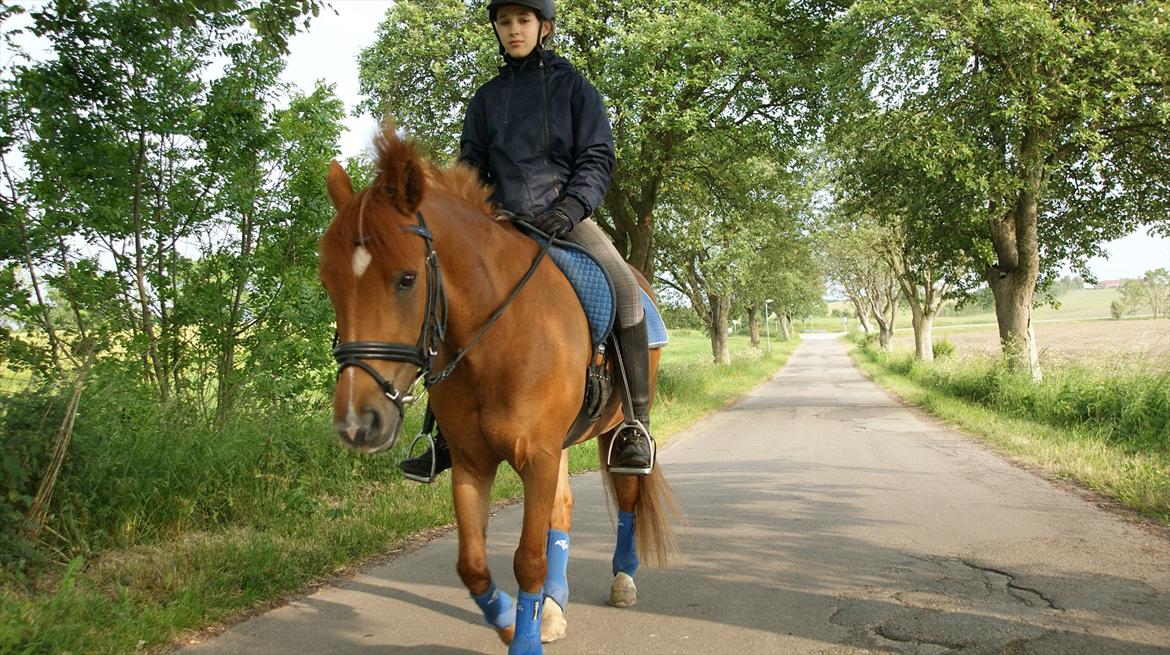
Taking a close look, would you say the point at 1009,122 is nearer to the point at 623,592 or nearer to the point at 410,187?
the point at 623,592

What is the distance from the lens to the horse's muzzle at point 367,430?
2.52m

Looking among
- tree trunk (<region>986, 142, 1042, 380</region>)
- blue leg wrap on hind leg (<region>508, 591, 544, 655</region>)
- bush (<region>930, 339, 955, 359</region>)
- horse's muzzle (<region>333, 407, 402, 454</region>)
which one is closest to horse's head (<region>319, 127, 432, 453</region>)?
horse's muzzle (<region>333, 407, 402, 454</region>)

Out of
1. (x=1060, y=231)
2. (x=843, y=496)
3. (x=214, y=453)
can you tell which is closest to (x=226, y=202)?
(x=214, y=453)

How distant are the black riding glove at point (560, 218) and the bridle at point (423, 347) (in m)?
0.39

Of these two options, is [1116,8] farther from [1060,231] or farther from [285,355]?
[285,355]

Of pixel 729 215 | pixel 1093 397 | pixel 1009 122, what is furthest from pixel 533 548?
pixel 729 215

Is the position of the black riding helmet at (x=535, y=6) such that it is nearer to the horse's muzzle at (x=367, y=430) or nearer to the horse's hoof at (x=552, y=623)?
the horse's muzzle at (x=367, y=430)

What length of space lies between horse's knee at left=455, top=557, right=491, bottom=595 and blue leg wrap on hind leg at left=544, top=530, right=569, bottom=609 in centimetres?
50

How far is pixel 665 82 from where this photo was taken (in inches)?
568

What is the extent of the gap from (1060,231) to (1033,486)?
14422mm

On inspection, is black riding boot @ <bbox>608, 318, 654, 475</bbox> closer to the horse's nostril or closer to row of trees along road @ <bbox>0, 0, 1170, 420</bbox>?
the horse's nostril

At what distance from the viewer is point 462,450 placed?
11.1 ft

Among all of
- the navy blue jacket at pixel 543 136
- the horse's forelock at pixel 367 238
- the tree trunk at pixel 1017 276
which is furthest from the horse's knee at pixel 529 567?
the tree trunk at pixel 1017 276

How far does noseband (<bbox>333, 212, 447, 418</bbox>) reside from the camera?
2.62 m
